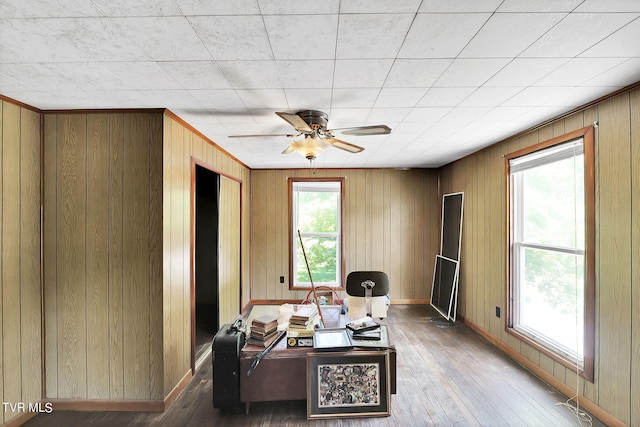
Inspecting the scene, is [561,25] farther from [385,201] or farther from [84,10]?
[385,201]

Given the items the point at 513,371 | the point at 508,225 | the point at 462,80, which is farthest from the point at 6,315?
the point at 508,225

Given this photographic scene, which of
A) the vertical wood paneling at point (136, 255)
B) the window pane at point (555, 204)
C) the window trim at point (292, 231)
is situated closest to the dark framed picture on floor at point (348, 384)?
the vertical wood paneling at point (136, 255)

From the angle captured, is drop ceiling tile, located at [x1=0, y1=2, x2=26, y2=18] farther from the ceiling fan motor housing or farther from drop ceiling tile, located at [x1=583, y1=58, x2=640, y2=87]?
drop ceiling tile, located at [x1=583, y1=58, x2=640, y2=87]

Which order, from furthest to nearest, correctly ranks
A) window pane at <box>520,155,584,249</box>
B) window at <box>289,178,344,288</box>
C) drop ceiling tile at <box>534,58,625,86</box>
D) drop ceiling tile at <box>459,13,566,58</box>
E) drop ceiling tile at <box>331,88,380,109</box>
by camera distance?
window at <box>289,178,344,288</box> → window pane at <box>520,155,584,249</box> → drop ceiling tile at <box>331,88,380,109</box> → drop ceiling tile at <box>534,58,625,86</box> → drop ceiling tile at <box>459,13,566,58</box>

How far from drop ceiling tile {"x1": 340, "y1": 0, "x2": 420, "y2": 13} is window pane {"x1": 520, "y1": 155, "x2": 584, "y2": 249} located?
2151 millimetres

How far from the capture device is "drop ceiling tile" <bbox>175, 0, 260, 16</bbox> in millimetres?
1186

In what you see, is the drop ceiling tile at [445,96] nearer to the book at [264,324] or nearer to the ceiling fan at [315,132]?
the ceiling fan at [315,132]

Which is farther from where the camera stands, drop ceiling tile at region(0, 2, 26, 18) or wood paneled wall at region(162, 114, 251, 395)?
wood paneled wall at region(162, 114, 251, 395)

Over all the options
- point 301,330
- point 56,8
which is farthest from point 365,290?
point 56,8

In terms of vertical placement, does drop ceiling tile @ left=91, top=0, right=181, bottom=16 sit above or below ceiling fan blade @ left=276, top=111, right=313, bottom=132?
above

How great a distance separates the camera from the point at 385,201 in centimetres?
520

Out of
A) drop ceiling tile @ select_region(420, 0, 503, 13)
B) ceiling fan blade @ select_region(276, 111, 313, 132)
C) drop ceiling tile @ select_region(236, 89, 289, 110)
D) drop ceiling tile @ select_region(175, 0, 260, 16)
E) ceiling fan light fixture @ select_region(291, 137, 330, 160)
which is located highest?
drop ceiling tile @ select_region(175, 0, 260, 16)

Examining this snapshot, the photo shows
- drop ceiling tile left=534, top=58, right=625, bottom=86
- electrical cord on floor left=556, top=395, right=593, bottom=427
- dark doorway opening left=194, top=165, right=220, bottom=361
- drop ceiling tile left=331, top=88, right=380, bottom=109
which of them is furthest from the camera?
dark doorway opening left=194, top=165, right=220, bottom=361

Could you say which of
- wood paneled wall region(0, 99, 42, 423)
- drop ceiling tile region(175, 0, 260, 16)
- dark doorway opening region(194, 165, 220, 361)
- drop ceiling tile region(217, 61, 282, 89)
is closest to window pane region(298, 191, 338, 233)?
dark doorway opening region(194, 165, 220, 361)
